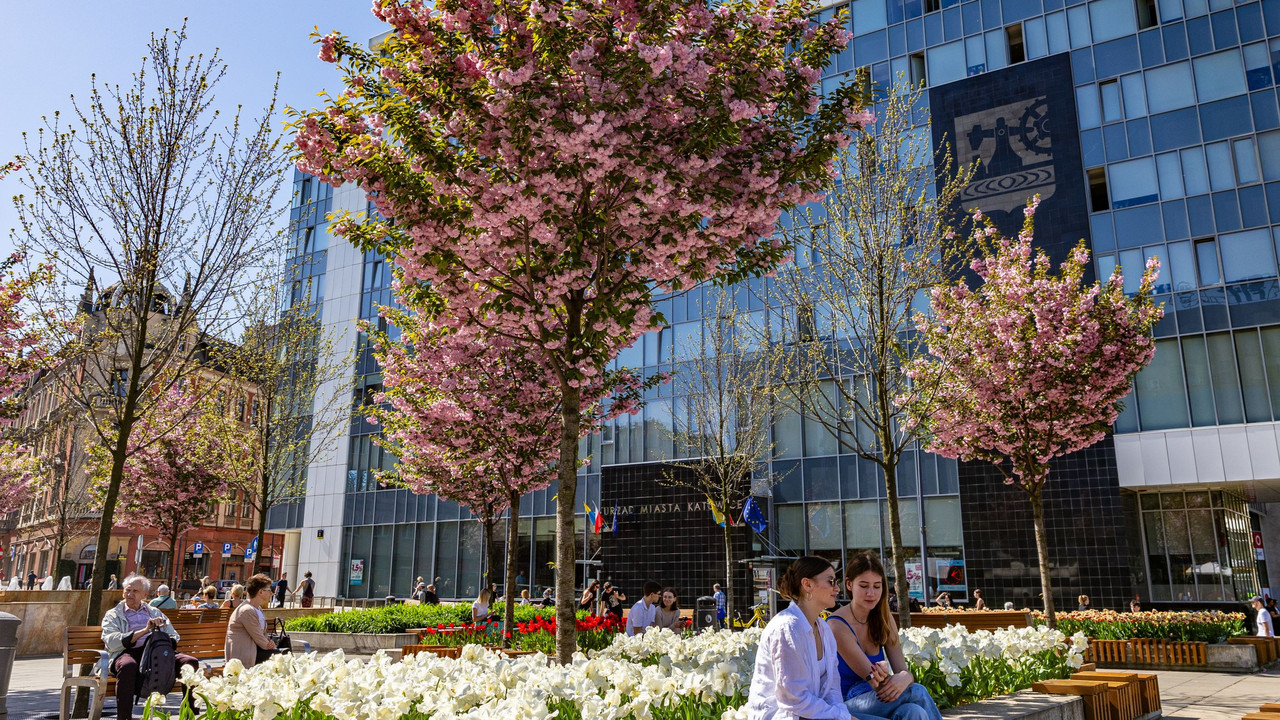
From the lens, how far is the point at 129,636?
326 inches

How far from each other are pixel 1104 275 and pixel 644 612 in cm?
2050

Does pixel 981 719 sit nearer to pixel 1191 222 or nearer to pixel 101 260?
pixel 101 260

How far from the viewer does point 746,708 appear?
4.65 metres

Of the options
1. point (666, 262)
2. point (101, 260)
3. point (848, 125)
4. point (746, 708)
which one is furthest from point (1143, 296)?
point (101, 260)

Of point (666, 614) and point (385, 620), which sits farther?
point (385, 620)

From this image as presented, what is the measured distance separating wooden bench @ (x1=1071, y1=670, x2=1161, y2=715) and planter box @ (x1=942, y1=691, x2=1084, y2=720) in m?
1.30

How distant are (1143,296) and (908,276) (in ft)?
19.6

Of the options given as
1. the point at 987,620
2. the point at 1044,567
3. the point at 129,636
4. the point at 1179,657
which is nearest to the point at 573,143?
the point at 129,636

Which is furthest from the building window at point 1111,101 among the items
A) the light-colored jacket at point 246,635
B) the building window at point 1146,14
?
the light-colored jacket at point 246,635

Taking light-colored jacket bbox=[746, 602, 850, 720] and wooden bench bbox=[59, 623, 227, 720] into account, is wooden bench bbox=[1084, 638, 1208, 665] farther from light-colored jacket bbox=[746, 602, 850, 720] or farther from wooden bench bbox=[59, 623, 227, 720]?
wooden bench bbox=[59, 623, 227, 720]

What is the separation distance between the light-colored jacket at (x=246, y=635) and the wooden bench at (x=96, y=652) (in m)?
0.61

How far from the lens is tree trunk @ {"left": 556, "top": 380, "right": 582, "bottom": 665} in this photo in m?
7.80

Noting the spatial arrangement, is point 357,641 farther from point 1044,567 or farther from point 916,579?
point 916,579

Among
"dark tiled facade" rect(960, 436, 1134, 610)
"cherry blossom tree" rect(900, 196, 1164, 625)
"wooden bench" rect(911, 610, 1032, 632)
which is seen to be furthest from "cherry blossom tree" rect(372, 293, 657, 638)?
"dark tiled facade" rect(960, 436, 1134, 610)
